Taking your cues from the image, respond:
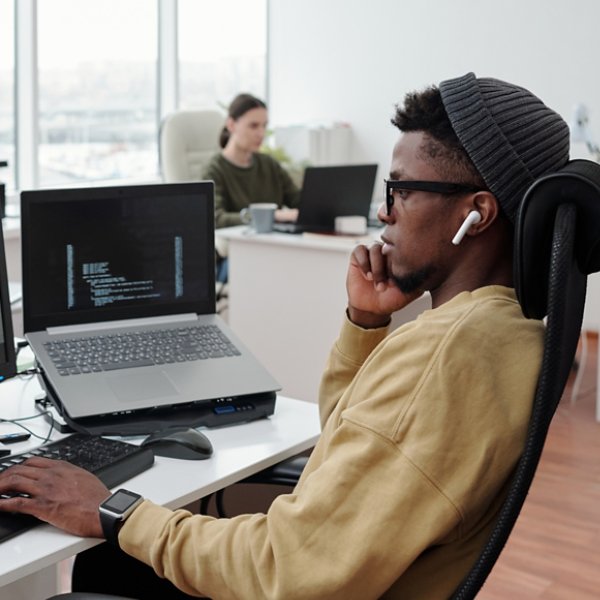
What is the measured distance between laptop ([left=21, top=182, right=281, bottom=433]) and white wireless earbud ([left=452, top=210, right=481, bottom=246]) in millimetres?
684

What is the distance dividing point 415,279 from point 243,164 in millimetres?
3650

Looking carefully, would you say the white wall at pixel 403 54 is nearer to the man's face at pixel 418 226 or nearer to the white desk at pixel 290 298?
the white desk at pixel 290 298

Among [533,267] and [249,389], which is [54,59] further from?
[533,267]

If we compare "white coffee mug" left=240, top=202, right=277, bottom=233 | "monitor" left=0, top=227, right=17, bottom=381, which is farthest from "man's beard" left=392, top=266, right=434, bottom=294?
"white coffee mug" left=240, top=202, right=277, bottom=233

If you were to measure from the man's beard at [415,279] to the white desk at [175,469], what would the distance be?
0.46 m

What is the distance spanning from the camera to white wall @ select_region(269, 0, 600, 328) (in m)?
5.80

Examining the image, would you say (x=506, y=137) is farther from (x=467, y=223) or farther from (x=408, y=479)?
(x=408, y=479)

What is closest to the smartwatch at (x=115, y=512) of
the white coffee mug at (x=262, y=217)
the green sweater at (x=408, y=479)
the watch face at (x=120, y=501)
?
the watch face at (x=120, y=501)

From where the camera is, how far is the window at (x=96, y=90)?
5633 mm

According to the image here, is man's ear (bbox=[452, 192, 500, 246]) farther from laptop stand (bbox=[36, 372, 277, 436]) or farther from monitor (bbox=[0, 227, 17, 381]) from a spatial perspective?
monitor (bbox=[0, 227, 17, 381])

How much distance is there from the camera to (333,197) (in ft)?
13.0

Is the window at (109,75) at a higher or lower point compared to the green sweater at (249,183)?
higher

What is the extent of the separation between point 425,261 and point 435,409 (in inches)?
9.9

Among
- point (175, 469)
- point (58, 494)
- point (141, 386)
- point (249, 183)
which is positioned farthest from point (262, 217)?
point (58, 494)
